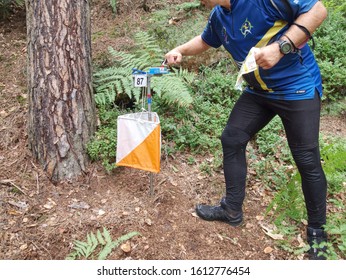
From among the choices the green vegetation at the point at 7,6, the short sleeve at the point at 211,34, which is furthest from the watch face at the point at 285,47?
the green vegetation at the point at 7,6

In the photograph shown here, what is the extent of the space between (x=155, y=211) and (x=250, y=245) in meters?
0.94

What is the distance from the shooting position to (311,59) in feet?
9.00

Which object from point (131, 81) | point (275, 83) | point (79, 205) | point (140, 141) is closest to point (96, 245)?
point (79, 205)

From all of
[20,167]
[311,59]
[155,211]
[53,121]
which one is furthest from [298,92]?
[20,167]

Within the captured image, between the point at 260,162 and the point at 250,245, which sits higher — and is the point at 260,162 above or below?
above

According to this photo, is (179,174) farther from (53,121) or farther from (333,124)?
(333,124)

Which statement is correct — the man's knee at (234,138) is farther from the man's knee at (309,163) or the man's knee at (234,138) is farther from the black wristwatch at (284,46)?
the black wristwatch at (284,46)

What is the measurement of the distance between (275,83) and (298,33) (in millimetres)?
442

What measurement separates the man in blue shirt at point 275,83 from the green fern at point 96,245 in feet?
3.24

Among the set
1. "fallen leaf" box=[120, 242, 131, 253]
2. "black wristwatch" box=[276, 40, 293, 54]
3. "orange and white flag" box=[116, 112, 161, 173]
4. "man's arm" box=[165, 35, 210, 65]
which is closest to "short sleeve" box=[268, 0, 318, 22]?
"black wristwatch" box=[276, 40, 293, 54]

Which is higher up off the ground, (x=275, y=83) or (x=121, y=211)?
(x=275, y=83)

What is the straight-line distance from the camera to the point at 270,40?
2580 millimetres

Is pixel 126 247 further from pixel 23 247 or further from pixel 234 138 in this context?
pixel 234 138

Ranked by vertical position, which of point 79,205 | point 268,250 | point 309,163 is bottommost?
point 268,250
